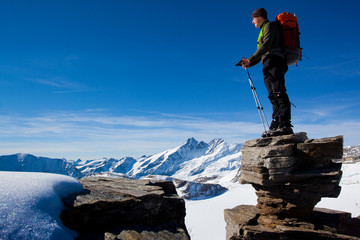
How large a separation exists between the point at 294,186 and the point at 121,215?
312 inches

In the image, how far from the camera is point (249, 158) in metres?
10.2

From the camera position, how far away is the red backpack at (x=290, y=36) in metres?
9.00

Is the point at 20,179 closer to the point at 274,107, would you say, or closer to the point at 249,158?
the point at 249,158

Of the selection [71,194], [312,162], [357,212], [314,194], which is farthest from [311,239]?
[357,212]

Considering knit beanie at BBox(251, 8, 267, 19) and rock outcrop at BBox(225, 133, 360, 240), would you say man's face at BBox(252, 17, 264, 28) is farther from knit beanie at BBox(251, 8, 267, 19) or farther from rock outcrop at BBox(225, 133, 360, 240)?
rock outcrop at BBox(225, 133, 360, 240)

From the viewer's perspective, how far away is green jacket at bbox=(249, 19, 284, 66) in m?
8.65

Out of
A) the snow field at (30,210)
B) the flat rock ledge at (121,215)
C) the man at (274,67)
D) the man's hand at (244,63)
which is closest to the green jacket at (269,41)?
the man at (274,67)

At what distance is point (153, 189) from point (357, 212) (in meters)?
29.1

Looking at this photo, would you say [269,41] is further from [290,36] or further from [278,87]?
[278,87]

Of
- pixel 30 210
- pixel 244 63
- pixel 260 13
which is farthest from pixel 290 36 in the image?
pixel 30 210

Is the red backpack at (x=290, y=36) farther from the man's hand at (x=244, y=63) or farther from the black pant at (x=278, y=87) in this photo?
the man's hand at (x=244, y=63)

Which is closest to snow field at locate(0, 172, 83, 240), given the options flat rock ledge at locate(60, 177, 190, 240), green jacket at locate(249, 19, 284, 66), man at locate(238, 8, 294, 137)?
flat rock ledge at locate(60, 177, 190, 240)

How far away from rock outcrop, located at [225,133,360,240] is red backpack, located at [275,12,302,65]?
377 centimetres

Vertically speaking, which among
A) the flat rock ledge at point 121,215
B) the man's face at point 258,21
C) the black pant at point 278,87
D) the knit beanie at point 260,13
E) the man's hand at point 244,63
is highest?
the knit beanie at point 260,13
